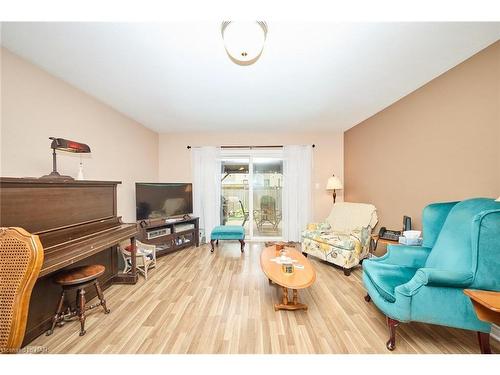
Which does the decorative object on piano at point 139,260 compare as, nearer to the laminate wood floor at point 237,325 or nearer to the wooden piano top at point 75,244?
the laminate wood floor at point 237,325

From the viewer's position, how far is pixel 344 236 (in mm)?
3027

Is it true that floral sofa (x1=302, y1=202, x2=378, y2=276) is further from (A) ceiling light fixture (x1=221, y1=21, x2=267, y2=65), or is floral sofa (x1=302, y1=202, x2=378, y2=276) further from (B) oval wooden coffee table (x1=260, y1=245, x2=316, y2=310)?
(A) ceiling light fixture (x1=221, y1=21, x2=267, y2=65)

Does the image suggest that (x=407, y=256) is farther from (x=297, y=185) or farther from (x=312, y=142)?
(x=312, y=142)

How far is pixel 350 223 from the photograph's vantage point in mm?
3445

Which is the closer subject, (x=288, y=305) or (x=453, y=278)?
(x=453, y=278)

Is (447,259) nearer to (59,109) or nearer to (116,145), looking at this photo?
(59,109)

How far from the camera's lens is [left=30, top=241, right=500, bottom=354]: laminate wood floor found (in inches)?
58.5

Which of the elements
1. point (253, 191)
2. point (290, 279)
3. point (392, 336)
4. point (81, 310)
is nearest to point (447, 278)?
point (392, 336)

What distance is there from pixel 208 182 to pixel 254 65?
9.54 feet

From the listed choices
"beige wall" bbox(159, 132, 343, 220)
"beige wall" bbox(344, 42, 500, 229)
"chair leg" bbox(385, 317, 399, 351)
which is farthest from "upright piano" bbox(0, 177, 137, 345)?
"beige wall" bbox(344, 42, 500, 229)

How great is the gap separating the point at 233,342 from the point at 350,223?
9.11ft

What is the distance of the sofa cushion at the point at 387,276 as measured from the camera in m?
1.50

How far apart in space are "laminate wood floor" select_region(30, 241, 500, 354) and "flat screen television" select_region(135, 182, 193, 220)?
51.8 inches

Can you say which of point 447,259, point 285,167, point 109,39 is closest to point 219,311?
point 447,259
